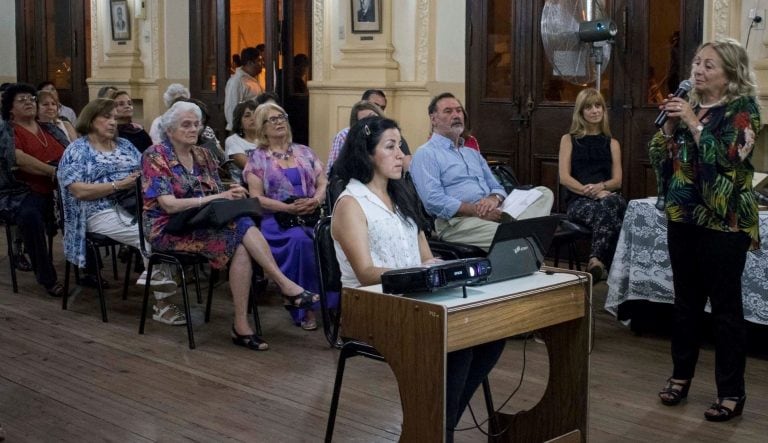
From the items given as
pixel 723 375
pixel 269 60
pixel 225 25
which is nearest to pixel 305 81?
pixel 269 60

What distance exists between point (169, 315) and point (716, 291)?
2874mm

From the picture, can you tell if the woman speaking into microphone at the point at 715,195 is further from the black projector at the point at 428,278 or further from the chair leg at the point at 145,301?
the chair leg at the point at 145,301

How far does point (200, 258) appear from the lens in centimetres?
512

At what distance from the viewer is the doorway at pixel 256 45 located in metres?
9.81

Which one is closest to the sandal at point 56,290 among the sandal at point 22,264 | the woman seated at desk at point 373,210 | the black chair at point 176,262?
the sandal at point 22,264

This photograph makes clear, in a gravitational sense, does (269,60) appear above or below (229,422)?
above

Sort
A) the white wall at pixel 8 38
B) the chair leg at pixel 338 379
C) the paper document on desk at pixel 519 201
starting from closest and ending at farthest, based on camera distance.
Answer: the chair leg at pixel 338 379, the paper document on desk at pixel 519 201, the white wall at pixel 8 38

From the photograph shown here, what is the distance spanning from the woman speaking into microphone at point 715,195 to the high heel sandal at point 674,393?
143 millimetres

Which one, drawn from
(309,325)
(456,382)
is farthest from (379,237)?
(309,325)

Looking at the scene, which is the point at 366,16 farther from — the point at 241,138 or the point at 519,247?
the point at 519,247

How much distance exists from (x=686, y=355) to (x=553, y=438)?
926mm

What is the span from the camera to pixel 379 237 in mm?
3582

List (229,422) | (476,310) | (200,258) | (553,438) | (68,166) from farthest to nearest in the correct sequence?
(68,166), (200,258), (229,422), (553,438), (476,310)

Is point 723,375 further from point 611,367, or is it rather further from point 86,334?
point 86,334
